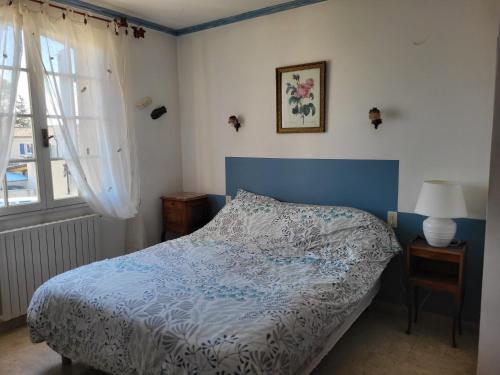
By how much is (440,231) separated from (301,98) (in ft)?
4.71

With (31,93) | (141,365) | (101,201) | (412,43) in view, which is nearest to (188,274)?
(141,365)

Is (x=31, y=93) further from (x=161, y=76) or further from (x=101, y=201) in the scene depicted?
(x=161, y=76)

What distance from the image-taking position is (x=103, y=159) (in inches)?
121

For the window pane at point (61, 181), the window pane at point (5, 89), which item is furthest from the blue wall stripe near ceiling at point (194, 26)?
the window pane at point (61, 181)

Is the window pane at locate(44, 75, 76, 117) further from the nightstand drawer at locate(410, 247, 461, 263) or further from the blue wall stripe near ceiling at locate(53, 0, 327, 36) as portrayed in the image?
the nightstand drawer at locate(410, 247, 461, 263)

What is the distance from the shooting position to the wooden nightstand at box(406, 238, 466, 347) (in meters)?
2.33

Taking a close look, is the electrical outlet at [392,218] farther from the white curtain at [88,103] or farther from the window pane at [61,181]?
the window pane at [61,181]

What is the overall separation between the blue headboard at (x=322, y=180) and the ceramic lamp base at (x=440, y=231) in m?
0.36

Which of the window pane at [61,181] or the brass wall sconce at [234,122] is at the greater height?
the brass wall sconce at [234,122]

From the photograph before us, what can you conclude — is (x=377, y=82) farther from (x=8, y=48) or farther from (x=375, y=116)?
(x=8, y=48)

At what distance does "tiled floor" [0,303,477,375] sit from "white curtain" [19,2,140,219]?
114cm

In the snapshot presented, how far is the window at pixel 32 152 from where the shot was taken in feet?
8.69

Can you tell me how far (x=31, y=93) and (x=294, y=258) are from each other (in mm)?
2177

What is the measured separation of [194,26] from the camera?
357 centimetres
